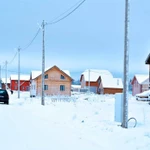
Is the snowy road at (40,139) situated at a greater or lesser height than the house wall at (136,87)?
lesser

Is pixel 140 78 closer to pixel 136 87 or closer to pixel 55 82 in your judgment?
pixel 136 87

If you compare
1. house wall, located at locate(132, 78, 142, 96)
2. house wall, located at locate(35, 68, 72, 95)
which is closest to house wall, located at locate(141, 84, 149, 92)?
house wall, located at locate(132, 78, 142, 96)

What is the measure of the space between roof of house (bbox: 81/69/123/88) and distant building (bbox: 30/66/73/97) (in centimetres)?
2009

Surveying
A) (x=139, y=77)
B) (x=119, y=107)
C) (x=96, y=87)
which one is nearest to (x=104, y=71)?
(x=96, y=87)

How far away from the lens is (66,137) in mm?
10789

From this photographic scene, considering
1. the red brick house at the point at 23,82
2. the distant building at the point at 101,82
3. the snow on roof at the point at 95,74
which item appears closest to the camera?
the distant building at the point at 101,82

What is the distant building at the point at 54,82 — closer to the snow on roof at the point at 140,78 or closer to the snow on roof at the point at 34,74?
the snow on roof at the point at 34,74

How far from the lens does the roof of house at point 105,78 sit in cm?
8356

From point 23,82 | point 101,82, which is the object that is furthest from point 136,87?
point 23,82

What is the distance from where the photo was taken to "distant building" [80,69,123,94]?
8325cm

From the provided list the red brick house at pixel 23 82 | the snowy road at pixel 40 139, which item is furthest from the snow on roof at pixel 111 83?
the snowy road at pixel 40 139

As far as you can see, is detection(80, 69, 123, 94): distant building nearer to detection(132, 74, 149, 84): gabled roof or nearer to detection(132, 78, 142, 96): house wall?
detection(132, 78, 142, 96): house wall

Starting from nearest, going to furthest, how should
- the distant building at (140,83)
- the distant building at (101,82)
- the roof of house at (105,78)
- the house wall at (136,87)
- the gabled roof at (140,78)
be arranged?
the distant building at (140,83)
the gabled roof at (140,78)
the house wall at (136,87)
the distant building at (101,82)
the roof of house at (105,78)

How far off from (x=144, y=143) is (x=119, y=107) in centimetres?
508
